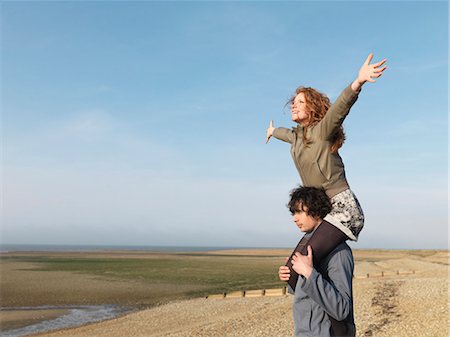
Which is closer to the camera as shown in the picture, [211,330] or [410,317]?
[410,317]

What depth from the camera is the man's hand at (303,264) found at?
3373 mm

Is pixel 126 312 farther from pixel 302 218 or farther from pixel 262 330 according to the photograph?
pixel 302 218

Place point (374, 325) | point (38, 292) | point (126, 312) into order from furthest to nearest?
point (38, 292), point (126, 312), point (374, 325)

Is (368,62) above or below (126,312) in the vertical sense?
above

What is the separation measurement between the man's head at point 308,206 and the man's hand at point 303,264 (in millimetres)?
399

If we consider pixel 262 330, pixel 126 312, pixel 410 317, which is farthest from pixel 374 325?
pixel 126 312

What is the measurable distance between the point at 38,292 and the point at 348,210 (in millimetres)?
35885

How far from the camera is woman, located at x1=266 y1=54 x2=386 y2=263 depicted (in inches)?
142

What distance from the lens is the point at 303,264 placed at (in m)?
3.41

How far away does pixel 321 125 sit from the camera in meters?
3.88

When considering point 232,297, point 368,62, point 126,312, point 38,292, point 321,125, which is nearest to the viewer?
point 368,62

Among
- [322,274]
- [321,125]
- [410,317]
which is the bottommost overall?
[410,317]

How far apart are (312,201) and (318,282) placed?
0.71 meters

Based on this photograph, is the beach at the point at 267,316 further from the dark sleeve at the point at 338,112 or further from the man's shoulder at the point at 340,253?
the dark sleeve at the point at 338,112
